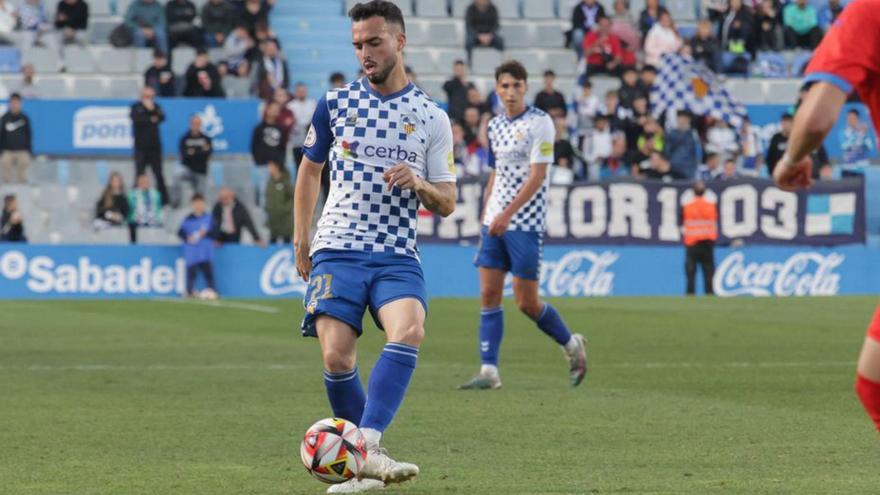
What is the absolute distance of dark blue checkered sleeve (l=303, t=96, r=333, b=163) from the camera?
768 centimetres

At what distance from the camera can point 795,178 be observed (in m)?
5.35

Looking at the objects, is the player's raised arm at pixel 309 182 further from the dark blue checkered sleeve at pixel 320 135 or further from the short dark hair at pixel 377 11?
the short dark hair at pixel 377 11

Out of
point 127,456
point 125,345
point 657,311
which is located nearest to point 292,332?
point 125,345

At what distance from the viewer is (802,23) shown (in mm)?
32562

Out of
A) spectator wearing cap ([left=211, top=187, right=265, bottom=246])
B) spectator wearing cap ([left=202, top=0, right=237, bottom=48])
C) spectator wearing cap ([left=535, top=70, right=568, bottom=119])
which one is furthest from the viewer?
spectator wearing cap ([left=202, top=0, right=237, bottom=48])

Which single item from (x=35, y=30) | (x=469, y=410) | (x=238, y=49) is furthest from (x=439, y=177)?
(x=35, y=30)

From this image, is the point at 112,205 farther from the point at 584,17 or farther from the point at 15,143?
the point at 584,17

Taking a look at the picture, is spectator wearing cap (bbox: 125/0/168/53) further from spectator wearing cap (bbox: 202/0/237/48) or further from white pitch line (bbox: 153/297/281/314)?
white pitch line (bbox: 153/297/281/314)

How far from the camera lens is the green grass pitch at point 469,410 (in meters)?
7.78

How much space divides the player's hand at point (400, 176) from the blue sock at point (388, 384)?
71 cm

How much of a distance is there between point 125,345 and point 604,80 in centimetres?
1587

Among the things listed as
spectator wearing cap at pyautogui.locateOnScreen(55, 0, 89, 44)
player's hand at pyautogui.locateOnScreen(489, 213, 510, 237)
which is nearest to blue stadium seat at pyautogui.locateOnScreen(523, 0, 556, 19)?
spectator wearing cap at pyautogui.locateOnScreen(55, 0, 89, 44)

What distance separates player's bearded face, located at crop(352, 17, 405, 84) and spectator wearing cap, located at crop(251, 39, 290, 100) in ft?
70.1

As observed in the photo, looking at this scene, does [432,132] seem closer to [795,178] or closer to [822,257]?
[795,178]
